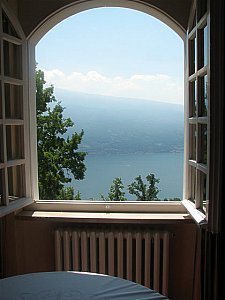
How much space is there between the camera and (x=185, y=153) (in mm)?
2680

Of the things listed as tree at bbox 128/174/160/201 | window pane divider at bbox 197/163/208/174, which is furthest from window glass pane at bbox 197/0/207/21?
tree at bbox 128/174/160/201

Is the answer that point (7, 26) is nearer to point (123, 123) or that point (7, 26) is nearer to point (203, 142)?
point (123, 123)

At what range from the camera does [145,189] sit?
2766 millimetres

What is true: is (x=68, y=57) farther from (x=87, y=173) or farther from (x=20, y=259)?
(x=20, y=259)

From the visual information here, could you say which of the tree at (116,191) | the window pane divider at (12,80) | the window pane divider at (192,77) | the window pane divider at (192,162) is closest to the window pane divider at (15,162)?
the window pane divider at (12,80)

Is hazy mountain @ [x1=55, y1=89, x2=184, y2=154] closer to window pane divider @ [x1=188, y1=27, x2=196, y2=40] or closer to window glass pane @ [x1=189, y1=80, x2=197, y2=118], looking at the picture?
window glass pane @ [x1=189, y1=80, x2=197, y2=118]

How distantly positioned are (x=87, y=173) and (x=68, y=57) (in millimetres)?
907

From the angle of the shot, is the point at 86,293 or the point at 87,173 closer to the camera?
the point at 86,293

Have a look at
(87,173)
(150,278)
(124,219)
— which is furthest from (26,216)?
(150,278)

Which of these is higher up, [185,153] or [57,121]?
[57,121]

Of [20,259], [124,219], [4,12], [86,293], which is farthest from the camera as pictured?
[20,259]

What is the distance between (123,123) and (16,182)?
36.7 inches

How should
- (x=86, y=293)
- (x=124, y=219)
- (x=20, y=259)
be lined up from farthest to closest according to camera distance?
(x=20, y=259) < (x=124, y=219) < (x=86, y=293)

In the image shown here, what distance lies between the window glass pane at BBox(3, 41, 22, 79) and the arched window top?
178mm
